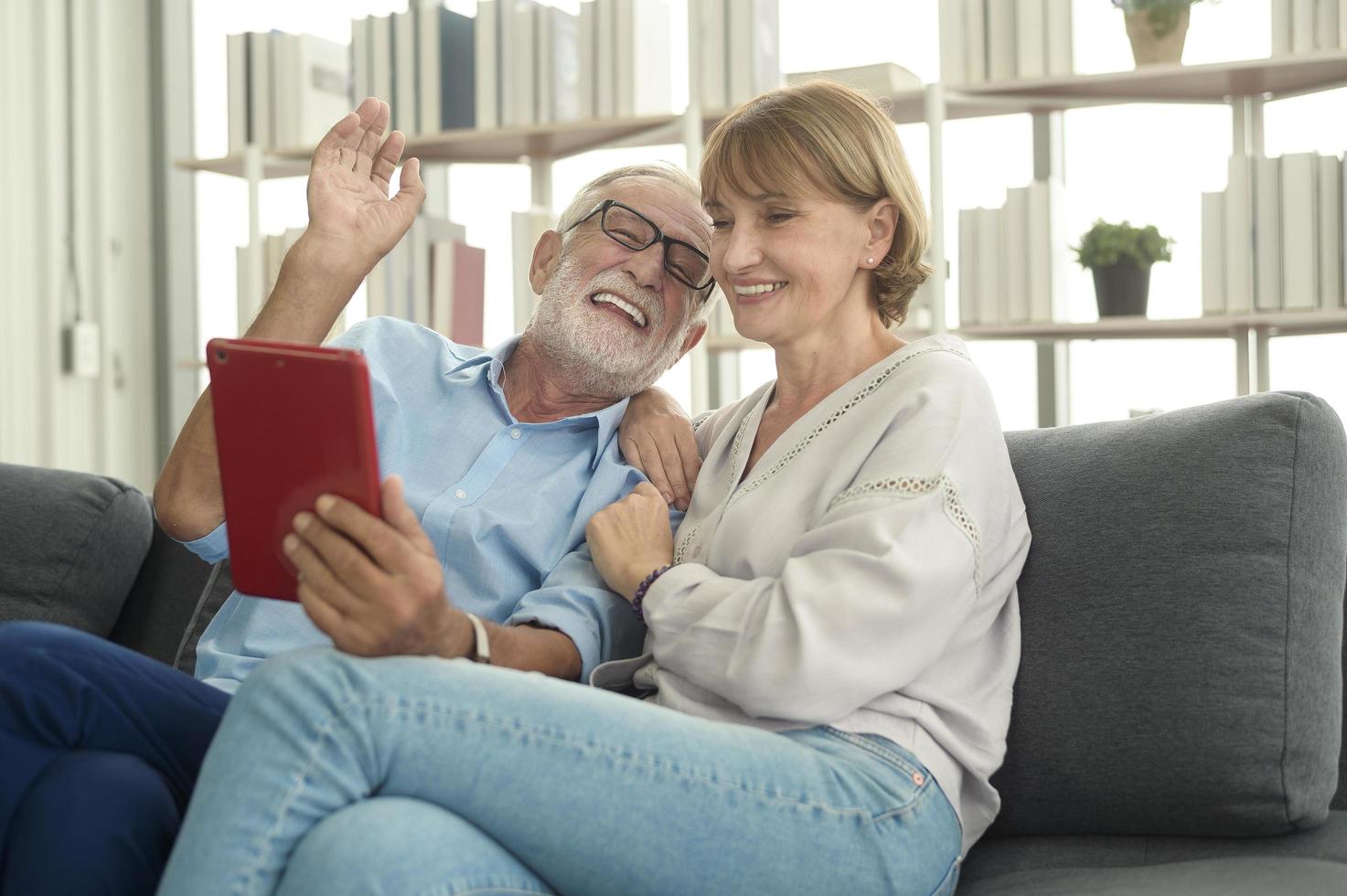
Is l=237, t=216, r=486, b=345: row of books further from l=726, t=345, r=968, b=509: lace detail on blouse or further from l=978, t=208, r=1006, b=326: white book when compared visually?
l=726, t=345, r=968, b=509: lace detail on blouse

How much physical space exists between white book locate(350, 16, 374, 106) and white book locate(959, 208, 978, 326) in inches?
57.9

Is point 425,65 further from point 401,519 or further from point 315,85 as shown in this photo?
point 401,519

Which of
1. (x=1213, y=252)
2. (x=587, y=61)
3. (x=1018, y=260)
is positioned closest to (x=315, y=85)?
(x=587, y=61)

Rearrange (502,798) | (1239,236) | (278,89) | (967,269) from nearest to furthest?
(502,798), (1239,236), (967,269), (278,89)

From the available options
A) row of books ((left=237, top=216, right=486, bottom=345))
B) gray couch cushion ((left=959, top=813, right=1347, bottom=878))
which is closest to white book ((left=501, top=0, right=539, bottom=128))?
row of books ((left=237, top=216, right=486, bottom=345))

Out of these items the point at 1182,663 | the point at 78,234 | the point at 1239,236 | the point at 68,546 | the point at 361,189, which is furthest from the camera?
the point at 78,234

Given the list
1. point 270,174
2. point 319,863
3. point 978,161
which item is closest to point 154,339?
point 270,174

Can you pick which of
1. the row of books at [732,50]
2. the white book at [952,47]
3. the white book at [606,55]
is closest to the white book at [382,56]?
the white book at [606,55]

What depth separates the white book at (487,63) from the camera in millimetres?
3086

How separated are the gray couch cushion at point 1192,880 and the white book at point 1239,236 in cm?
165

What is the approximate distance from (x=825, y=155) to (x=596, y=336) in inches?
17.6

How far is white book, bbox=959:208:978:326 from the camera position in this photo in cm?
283

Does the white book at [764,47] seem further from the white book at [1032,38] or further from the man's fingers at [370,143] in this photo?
the man's fingers at [370,143]

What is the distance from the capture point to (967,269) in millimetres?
2838
